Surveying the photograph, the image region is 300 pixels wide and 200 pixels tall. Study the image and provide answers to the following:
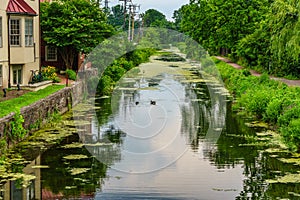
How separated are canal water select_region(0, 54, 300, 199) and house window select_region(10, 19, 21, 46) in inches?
201

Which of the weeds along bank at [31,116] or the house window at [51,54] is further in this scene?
the house window at [51,54]

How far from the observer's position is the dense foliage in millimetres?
32344

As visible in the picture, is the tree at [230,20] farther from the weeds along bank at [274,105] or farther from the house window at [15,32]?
the house window at [15,32]

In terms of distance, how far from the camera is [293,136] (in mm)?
18953

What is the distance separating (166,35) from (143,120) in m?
92.1

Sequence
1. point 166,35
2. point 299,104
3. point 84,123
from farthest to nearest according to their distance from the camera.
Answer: point 166,35
point 84,123
point 299,104

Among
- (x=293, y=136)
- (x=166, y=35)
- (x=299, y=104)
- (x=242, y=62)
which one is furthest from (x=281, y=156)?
(x=166, y=35)

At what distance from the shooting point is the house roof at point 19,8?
1160 inches

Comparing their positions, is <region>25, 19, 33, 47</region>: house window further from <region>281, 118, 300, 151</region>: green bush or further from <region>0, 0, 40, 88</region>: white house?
<region>281, 118, 300, 151</region>: green bush

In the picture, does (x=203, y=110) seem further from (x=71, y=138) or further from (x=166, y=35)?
(x=166, y=35)

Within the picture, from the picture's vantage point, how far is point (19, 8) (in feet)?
99.7

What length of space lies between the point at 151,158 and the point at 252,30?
37.7m

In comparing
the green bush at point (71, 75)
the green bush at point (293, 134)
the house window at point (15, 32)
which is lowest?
the green bush at point (293, 134)

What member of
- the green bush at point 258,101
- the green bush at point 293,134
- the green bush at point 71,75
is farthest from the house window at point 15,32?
the green bush at point 293,134
